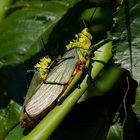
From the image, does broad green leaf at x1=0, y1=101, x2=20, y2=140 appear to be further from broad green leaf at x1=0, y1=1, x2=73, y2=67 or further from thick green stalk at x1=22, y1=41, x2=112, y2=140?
thick green stalk at x1=22, y1=41, x2=112, y2=140

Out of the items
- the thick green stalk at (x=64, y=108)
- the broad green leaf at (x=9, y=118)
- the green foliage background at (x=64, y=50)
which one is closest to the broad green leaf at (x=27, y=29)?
the green foliage background at (x=64, y=50)

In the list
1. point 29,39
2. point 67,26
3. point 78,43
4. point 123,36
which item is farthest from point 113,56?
point 29,39

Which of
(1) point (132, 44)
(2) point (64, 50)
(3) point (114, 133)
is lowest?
(3) point (114, 133)

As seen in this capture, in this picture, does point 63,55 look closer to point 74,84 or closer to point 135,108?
A: point 74,84

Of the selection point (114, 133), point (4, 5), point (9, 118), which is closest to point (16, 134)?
point (9, 118)

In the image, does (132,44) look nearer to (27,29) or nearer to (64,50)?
(64,50)

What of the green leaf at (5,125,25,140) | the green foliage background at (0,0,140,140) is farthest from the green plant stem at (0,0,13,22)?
the green leaf at (5,125,25,140)
